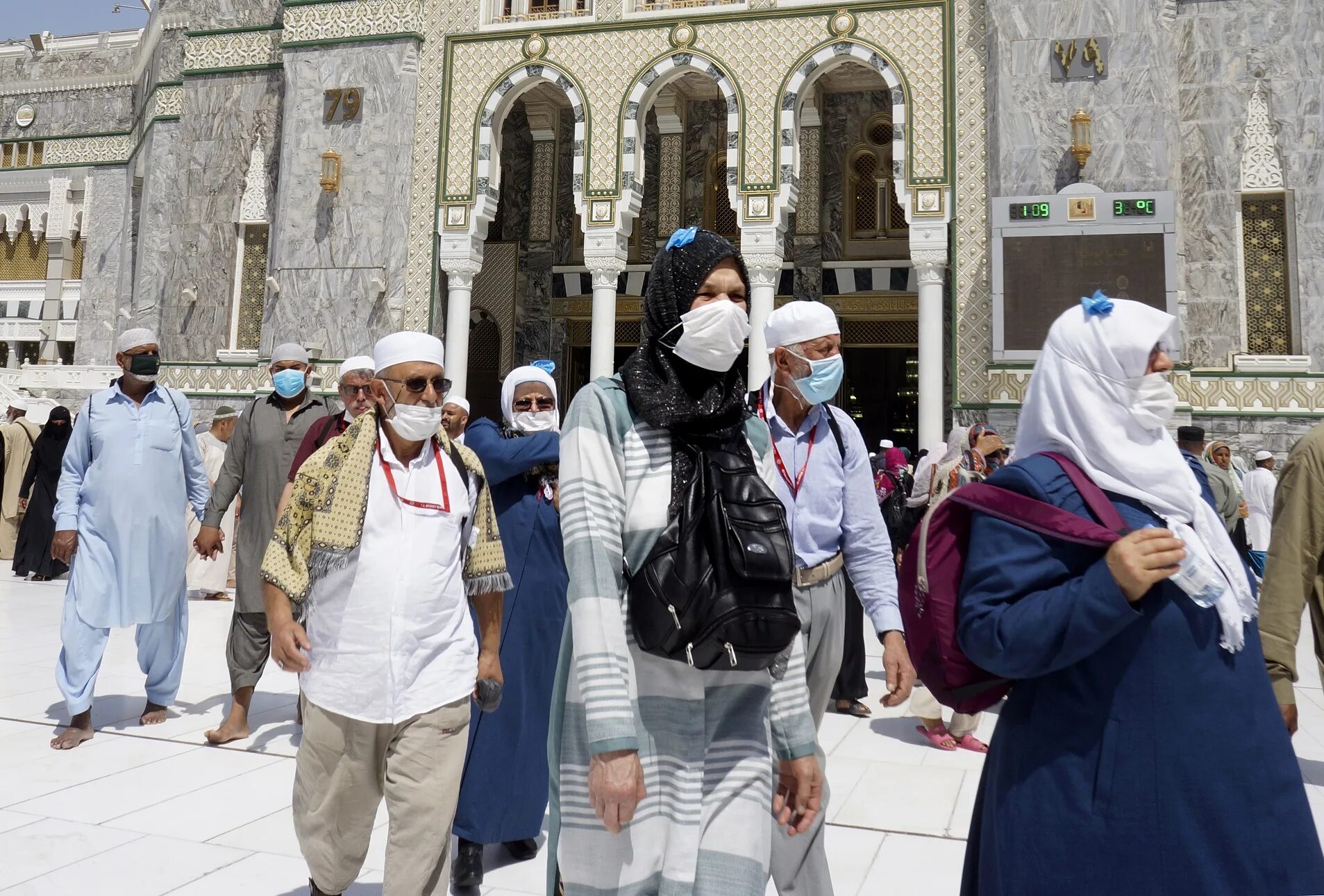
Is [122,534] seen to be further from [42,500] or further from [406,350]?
[42,500]

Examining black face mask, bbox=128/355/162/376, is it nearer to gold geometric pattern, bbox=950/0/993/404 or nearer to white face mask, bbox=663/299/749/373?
white face mask, bbox=663/299/749/373

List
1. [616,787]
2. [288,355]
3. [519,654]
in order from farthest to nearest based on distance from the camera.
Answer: [288,355]
[519,654]
[616,787]

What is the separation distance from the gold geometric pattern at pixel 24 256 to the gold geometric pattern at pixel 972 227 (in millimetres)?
18928

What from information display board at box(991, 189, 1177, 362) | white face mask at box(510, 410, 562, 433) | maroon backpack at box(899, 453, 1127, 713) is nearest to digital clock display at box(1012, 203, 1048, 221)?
information display board at box(991, 189, 1177, 362)

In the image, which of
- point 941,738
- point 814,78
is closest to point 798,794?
point 941,738

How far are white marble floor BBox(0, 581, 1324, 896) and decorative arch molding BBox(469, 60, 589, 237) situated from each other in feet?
26.3

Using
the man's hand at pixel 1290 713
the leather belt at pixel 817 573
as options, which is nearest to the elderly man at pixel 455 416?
the leather belt at pixel 817 573

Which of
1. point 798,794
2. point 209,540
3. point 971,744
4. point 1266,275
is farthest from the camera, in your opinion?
point 1266,275

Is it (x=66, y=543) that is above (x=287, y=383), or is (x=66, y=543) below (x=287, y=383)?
below

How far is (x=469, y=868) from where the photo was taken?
240 cm

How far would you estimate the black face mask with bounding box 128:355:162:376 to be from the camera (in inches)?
144

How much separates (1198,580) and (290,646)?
5.30 ft

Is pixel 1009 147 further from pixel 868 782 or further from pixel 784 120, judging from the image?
pixel 868 782

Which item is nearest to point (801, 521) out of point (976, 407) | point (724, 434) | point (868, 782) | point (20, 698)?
point (724, 434)
